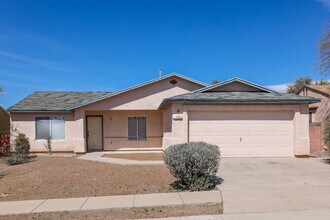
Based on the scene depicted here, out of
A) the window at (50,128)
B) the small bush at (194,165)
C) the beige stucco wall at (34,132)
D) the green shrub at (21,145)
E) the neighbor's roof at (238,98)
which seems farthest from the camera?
the window at (50,128)

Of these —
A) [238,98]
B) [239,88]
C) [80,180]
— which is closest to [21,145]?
[80,180]

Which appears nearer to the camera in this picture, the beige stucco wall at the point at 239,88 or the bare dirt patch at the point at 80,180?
the bare dirt patch at the point at 80,180

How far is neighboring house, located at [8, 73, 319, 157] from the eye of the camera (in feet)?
47.1

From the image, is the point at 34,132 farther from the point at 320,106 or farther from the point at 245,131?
the point at 320,106

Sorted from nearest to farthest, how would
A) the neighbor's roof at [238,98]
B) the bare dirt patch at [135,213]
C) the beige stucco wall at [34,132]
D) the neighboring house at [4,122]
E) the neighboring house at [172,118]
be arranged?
→ 1. the bare dirt patch at [135,213]
2. the neighbor's roof at [238,98]
3. the neighboring house at [172,118]
4. the beige stucco wall at [34,132]
5. the neighboring house at [4,122]

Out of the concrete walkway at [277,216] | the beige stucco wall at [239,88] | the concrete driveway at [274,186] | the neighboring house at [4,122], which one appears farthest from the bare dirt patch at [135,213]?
the neighboring house at [4,122]

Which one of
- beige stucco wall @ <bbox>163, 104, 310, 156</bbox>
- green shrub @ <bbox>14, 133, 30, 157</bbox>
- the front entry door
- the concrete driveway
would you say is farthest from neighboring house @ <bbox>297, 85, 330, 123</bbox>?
green shrub @ <bbox>14, 133, 30, 157</bbox>

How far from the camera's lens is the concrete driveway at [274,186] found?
6680 mm

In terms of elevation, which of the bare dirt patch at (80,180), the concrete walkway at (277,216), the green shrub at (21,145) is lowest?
the bare dirt patch at (80,180)

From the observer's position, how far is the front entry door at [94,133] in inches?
789

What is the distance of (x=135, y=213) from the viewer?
6.42 metres

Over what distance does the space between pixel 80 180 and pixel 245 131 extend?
8544 mm

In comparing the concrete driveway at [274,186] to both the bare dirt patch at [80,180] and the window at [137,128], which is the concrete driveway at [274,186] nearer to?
the bare dirt patch at [80,180]

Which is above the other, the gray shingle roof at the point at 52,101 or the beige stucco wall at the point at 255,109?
the gray shingle roof at the point at 52,101
